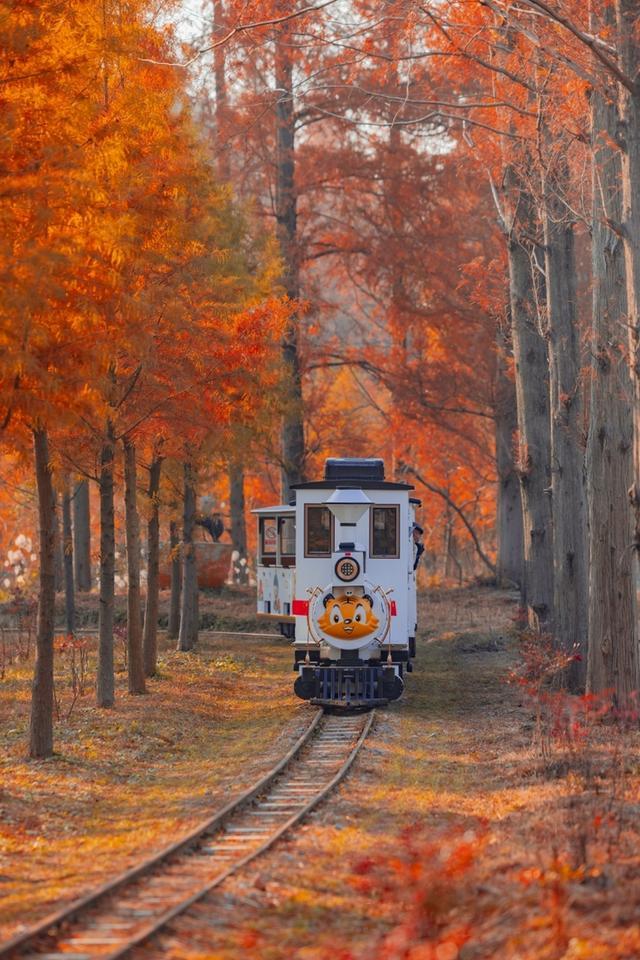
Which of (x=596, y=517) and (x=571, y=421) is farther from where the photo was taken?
(x=571, y=421)

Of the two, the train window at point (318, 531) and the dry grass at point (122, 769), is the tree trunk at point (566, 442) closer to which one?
the train window at point (318, 531)

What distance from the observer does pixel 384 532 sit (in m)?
20.3

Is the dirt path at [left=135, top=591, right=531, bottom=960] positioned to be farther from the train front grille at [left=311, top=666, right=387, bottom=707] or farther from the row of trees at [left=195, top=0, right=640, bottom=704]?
the row of trees at [left=195, top=0, right=640, bottom=704]

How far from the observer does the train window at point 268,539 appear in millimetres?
27697

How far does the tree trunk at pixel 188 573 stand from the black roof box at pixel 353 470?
5.15m

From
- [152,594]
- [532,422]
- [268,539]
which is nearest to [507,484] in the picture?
[268,539]

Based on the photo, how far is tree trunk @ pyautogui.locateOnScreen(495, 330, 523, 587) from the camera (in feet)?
117

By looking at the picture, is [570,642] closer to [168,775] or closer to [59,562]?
[168,775]

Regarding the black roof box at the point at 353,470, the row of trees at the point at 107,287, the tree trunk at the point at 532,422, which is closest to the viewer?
the row of trees at the point at 107,287

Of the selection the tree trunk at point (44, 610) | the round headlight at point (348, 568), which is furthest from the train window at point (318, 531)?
the tree trunk at point (44, 610)

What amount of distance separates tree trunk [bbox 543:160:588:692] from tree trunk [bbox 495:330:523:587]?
14.2 m

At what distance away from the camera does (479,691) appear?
2167cm

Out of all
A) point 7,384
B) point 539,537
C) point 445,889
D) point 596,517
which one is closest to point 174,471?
point 539,537

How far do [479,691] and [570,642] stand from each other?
216 cm
